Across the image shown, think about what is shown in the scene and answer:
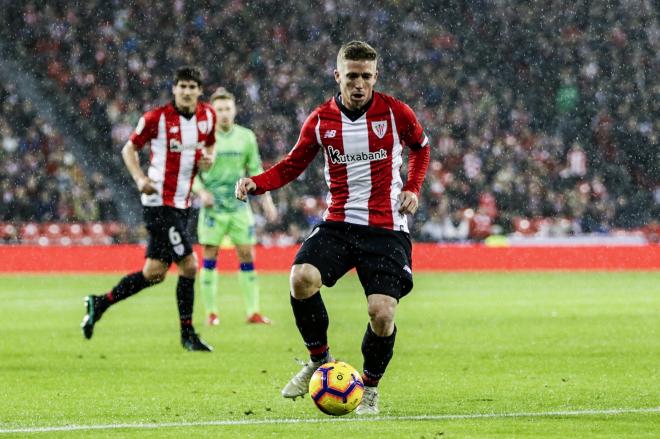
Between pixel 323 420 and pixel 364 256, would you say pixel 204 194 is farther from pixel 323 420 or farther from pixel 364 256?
pixel 323 420

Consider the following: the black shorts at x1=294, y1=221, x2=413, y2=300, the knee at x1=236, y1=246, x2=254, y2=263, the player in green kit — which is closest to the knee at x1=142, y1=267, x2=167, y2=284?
the player in green kit

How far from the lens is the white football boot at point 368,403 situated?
6.49m

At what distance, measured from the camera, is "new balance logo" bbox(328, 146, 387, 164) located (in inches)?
266

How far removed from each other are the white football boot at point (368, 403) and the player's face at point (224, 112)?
6.71 meters

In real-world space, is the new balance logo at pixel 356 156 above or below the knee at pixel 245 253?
above

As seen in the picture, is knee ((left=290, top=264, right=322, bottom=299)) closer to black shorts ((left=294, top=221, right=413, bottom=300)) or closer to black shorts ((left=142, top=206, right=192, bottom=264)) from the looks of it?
black shorts ((left=294, top=221, right=413, bottom=300))

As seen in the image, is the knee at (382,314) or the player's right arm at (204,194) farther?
the player's right arm at (204,194)

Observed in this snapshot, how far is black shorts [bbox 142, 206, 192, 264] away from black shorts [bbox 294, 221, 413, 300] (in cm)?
352

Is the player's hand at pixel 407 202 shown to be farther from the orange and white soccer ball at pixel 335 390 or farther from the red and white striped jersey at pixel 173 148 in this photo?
the red and white striped jersey at pixel 173 148

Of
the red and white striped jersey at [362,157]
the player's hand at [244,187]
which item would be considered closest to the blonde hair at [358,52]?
the red and white striped jersey at [362,157]

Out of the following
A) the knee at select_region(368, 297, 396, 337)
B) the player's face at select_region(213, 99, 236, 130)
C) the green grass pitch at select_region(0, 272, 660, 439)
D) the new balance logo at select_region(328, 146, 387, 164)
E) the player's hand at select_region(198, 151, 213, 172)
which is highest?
the player's face at select_region(213, 99, 236, 130)

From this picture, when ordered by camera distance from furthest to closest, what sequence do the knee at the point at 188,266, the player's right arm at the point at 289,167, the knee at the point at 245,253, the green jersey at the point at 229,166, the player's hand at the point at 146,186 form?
the knee at the point at 245,253, the green jersey at the point at 229,166, the knee at the point at 188,266, the player's hand at the point at 146,186, the player's right arm at the point at 289,167

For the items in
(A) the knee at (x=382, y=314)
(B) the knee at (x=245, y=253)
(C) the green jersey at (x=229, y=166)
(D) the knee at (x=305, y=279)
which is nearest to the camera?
(A) the knee at (x=382, y=314)

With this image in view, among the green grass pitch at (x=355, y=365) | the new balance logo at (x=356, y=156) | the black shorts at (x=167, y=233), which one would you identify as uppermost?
the new balance logo at (x=356, y=156)
